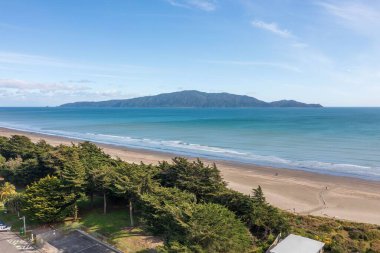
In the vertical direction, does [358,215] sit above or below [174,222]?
below

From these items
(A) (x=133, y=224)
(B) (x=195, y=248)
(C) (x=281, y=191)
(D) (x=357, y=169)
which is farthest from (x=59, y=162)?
(D) (x=357, y=169)

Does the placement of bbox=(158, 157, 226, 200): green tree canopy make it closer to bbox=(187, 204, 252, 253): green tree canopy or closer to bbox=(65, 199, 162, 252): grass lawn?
bbox=(65, 199, 162, 252): grass lawn

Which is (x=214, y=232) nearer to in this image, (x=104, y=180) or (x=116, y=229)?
(x=116, y=229)

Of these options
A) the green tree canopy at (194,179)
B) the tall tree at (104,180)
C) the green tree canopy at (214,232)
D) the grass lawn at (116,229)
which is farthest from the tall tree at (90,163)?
the green tree canopy at (214,232)

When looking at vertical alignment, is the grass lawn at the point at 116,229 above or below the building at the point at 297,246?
below

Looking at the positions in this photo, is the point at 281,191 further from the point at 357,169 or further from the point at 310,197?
the point at 357,169

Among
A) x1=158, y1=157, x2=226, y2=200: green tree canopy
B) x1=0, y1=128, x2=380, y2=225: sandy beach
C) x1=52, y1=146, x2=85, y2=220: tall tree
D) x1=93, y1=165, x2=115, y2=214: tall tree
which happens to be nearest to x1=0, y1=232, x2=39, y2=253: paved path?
x1=52, y1=146, x2=85, y2=220: tall tree

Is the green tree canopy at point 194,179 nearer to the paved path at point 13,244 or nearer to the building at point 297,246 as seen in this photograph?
the building at point 297,246
